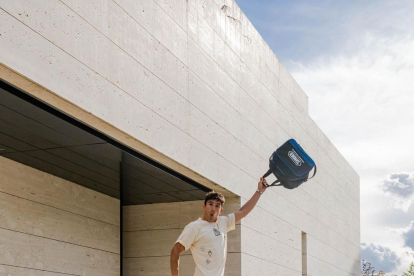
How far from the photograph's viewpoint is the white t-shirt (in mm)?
5367

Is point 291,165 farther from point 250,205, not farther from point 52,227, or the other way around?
point 52,227

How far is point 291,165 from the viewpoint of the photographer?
828 centimetres

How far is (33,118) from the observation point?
256 inches

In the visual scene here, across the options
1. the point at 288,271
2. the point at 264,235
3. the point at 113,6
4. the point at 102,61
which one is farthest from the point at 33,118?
the point at 288,271

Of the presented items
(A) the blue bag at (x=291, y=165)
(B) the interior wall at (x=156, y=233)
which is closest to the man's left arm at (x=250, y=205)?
(A) the blue bag at (x=291, y=165)

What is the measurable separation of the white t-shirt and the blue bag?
2896 millimetres

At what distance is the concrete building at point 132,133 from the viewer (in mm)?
6043

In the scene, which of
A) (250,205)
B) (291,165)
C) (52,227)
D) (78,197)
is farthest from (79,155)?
(250,205)

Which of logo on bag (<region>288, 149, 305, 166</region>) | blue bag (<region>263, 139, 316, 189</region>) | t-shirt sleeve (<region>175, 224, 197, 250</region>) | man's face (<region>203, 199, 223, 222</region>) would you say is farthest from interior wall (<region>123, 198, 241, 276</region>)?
t-shirt sleeve (<region>175, 224, 197, 250</region>)

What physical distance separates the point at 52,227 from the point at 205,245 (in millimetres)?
4105

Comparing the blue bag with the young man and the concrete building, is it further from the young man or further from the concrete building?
the young man

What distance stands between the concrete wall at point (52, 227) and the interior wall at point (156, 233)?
0.42 meters

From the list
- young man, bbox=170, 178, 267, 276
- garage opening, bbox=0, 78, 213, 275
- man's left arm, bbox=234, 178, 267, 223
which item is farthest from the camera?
garage opening, bbox=0, 78, 213, 275

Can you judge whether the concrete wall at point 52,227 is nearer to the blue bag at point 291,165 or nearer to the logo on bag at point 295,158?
the blue bag at point 291,165
